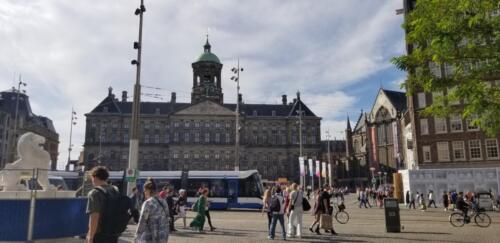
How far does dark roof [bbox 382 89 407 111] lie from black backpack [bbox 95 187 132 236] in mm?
78357

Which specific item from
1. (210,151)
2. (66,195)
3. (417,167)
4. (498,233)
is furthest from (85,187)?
(210,151)

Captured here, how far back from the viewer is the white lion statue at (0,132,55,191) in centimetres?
1213

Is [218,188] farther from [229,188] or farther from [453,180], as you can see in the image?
[453,180]

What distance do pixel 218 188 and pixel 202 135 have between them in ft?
196

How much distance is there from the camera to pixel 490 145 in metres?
37.0

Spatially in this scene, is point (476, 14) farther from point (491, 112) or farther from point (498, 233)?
point (498, 233)

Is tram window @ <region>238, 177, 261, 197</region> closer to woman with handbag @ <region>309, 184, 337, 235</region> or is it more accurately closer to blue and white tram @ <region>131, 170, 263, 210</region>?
blue and white tram @ <region>131, 170, 263, 210</region>

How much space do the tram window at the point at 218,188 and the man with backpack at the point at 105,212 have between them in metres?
26.2

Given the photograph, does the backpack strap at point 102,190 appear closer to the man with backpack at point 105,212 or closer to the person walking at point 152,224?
the man with backpack at point 105,212

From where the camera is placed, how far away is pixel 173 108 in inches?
3789

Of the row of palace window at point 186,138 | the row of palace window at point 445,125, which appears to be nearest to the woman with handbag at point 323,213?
the row of palace window at point 445,125

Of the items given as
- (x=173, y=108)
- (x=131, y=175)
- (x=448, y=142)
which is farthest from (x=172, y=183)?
(x=173, y=108)

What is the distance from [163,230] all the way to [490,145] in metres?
39.1

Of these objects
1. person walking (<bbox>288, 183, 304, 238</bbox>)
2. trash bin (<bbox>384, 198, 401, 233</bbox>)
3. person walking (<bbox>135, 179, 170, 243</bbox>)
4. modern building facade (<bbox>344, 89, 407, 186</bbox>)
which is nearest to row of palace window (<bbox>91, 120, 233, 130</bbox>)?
modern building facade (<bbox>344, 89, 407, 186</bbox>)
